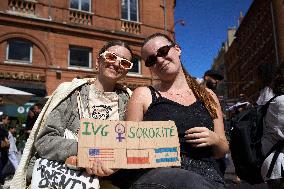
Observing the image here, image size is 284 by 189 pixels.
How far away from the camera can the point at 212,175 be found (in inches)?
70.6

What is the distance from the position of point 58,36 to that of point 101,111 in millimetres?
13903

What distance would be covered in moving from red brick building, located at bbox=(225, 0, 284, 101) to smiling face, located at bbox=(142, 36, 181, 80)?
2032 cm

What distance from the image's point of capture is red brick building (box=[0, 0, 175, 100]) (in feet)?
46.1

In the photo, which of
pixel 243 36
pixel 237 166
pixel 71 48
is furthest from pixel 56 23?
pixel 243 36

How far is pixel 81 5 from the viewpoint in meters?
16.6

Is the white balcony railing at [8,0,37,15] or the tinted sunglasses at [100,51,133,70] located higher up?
the white balcony railing at [8,0,37,15]

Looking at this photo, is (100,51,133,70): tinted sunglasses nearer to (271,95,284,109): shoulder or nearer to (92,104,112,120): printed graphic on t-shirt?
(92,104,112,120): printed graphic on t-shirt

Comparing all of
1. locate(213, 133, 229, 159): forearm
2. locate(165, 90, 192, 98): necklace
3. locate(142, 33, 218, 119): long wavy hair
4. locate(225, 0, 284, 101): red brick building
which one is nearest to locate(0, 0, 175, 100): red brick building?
locate(225, 0, 284, 101): red brick building

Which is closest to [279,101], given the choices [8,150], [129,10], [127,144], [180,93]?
[180,93]

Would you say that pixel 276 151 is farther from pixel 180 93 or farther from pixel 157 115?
pixel 157 115

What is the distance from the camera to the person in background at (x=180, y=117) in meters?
1.54

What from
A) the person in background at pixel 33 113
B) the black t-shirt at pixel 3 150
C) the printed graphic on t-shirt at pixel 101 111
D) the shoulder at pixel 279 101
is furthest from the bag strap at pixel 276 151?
the black t-shirt at pixel 3 150

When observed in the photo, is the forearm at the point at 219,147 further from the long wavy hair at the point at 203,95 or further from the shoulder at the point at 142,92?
the shoulder at the point at 142,92

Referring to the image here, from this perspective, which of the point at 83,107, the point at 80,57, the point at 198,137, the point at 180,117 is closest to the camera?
the point at 198,137
